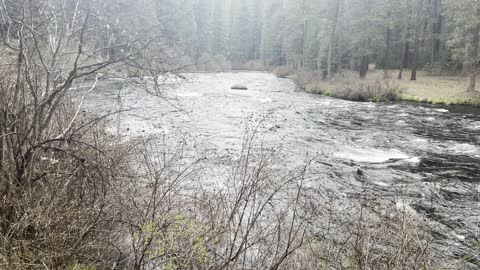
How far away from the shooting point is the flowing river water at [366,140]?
6938 millimetres

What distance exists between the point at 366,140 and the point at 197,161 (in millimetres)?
9343

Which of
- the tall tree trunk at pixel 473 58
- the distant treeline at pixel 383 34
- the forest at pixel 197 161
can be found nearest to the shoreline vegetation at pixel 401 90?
the forest at pixel 197 161

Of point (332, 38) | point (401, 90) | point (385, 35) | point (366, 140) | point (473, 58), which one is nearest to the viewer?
point (366, 140)

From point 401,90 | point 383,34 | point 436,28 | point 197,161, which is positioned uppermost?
point 436,28

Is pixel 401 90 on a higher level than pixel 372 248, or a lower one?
higher

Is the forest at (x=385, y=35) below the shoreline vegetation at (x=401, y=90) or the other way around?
the other way around

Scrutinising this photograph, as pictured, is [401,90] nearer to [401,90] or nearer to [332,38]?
[401,90]

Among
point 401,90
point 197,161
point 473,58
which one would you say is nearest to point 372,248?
point 197,161

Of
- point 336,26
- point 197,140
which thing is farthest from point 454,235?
point 336,26

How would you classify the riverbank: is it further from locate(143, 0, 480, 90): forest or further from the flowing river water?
the flowing river water

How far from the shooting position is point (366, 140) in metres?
12.3

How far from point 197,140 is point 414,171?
6.52 meters

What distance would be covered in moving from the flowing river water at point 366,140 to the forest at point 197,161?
2.7 inches

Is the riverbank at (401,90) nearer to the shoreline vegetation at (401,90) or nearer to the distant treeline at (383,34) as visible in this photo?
the shoreline vegetation at (401,90)
